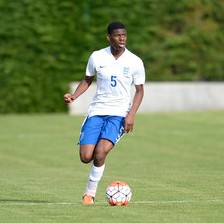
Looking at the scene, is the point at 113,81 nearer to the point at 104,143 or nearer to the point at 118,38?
the point at 118,38

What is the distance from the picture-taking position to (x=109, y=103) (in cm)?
1273

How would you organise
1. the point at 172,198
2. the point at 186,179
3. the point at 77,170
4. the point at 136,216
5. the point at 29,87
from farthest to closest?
the point at 29,87
the point at 77,170
the point at 186,179
the point at 172,198
the point at 136,216

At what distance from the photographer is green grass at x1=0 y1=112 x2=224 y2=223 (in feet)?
37.7

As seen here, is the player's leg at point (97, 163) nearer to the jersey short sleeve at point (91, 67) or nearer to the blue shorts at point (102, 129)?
the blue shorts at point (102, 129)

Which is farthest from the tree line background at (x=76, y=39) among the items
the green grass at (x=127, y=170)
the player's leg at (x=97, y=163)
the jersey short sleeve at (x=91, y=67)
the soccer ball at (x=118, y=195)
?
the soccer ball at (x=118, y=195)

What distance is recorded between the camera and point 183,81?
127ft

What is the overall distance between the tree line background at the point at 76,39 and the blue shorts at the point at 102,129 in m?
23.4

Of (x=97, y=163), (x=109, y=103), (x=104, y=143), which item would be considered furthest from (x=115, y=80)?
(x=97, y=163)

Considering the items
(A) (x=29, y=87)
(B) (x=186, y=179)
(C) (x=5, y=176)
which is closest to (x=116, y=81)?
(B) (x=186, y=179)

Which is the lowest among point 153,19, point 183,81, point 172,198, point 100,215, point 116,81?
point 183,81

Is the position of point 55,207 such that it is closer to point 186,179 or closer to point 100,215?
point 100,215

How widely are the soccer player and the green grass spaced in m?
0.60

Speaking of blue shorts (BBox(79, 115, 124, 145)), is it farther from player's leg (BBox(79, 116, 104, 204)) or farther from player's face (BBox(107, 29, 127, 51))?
player's face (BBox(107, 29, 127, 51))

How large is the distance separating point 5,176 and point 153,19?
2118 centimetres
